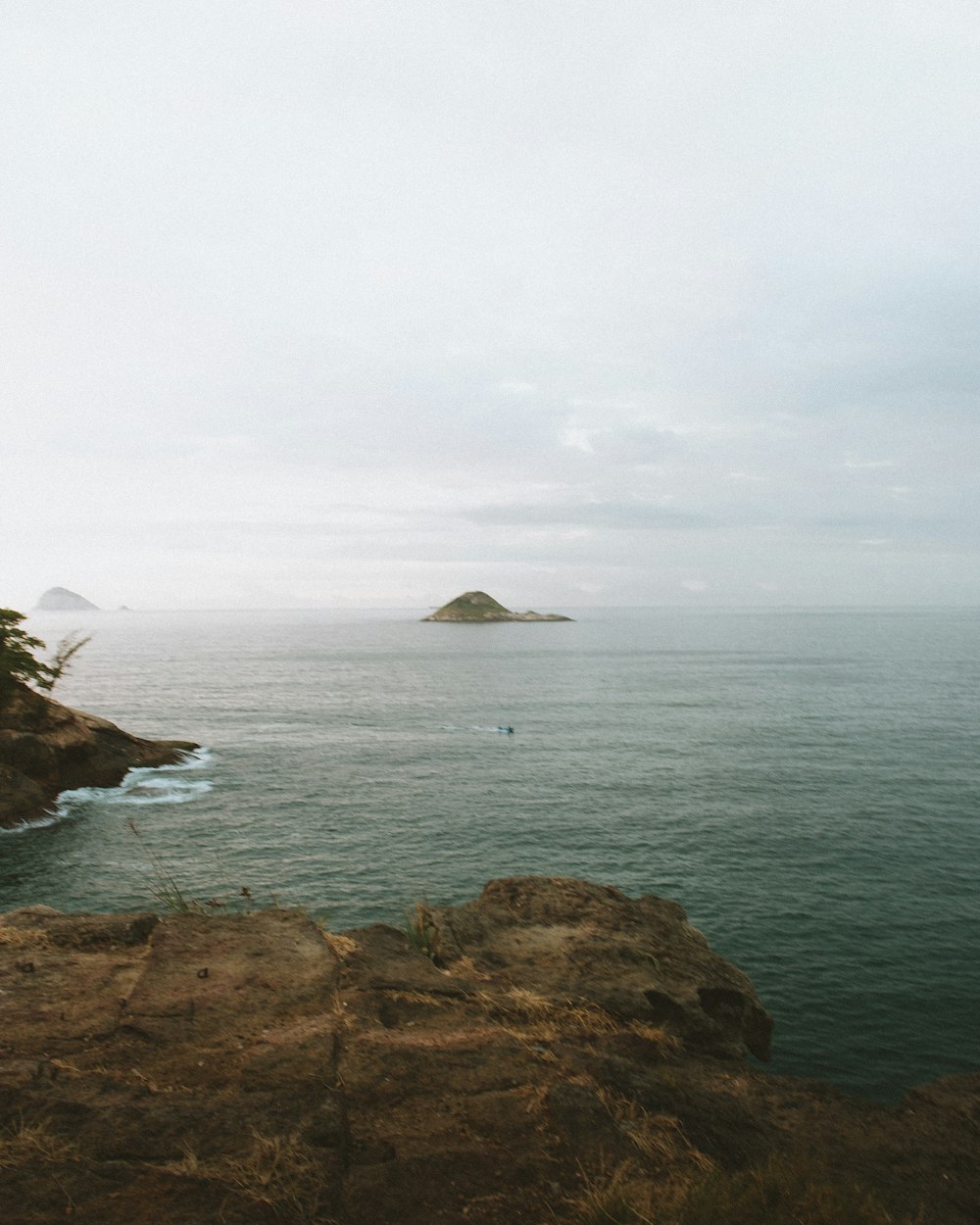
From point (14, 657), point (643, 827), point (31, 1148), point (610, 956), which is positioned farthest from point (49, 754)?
point (31, 1148)

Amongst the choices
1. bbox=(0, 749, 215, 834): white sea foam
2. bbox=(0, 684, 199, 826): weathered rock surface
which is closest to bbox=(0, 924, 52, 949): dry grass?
bbox=(0, 749, 215, 834): white sea foam

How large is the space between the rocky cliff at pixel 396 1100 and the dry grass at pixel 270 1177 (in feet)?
0.09

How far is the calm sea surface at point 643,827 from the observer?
25.8 meters

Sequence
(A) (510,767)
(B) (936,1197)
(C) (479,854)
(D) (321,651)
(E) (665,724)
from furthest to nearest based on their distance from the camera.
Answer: (D) (321,651) → (E) (665,724) → (A) (510,767) → (C) (479,854) → (B) (936,1197)

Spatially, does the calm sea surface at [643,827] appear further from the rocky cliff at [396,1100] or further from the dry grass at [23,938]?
the dry grass at [23,938]

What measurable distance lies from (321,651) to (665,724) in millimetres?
118368

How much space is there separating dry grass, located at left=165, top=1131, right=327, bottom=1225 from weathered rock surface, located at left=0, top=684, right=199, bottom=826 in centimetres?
4424

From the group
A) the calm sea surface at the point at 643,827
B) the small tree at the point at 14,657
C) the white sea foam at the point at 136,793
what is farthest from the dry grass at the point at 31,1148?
the small tree at the point at 14,657

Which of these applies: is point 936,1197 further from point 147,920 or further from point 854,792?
point 854,792

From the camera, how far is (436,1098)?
10.1 m

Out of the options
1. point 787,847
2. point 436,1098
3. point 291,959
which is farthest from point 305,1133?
point 787,847

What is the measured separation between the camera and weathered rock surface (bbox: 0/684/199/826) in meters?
45.5

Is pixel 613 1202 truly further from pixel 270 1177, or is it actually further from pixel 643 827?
pixel 643 827

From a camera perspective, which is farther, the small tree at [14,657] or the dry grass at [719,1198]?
the small tree at [14,657]
